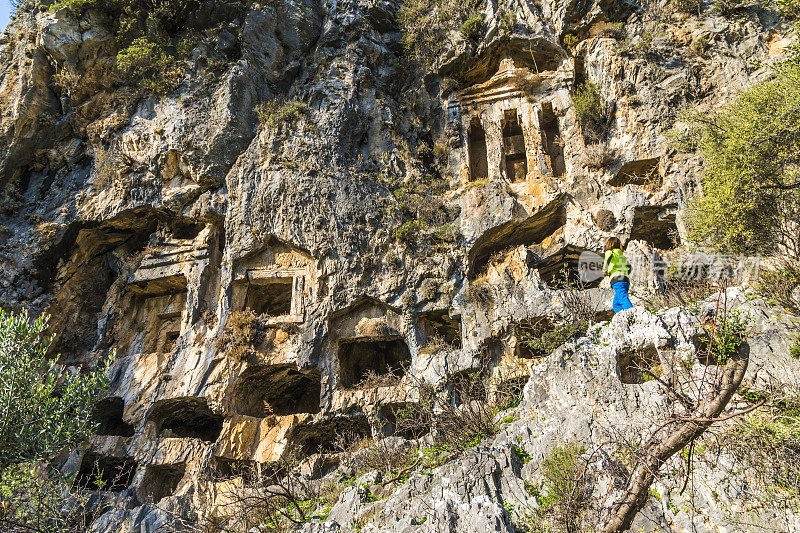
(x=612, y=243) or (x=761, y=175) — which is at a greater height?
(x=612, y=243)

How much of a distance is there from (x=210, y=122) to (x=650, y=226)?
12.9m

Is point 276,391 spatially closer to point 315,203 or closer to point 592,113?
point 315,203

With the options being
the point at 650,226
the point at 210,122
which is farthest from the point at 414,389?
the point at 210,122

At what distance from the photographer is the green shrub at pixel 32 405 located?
31.4 ft

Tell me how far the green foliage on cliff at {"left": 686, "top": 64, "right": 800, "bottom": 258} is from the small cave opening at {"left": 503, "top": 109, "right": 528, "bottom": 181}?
6.34 metres

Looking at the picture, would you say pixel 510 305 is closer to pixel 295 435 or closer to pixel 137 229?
pixel 295 435

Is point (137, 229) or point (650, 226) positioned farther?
point (137, 229)

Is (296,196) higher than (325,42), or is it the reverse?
(325,42)

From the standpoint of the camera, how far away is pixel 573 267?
1243 cm

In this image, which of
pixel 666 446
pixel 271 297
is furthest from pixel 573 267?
pixel 271 297

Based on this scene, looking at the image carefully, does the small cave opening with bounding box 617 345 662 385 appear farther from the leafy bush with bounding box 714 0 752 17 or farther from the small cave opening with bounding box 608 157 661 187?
the leafy bush with bounding box 714 0 752 17

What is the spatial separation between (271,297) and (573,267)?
883 cm

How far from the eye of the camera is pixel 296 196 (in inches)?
503

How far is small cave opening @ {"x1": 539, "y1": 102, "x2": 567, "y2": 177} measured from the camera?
13.6m
